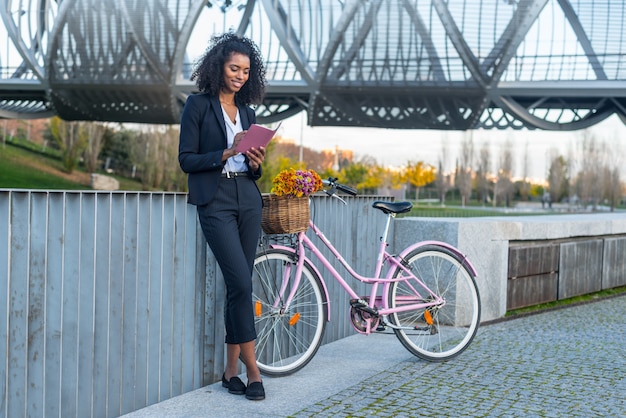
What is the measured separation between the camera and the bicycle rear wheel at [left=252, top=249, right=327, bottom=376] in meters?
4.89

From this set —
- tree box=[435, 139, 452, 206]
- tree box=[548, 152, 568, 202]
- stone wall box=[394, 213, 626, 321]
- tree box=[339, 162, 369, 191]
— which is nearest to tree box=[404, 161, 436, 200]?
tree box=[435, 139, 452, 206]

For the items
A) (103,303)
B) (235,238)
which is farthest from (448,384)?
(103,303)

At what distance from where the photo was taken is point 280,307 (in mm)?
4949

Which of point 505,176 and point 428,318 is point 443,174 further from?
point 428,318

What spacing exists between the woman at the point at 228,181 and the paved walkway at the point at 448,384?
0.29m

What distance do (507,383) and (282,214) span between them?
1679 mm

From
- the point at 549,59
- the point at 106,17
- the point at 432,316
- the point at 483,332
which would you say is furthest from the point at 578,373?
the point at 106,17

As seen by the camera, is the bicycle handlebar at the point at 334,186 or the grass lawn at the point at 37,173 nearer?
the bicycle handlebar at the point at 334,186

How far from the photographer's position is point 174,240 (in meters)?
4.51

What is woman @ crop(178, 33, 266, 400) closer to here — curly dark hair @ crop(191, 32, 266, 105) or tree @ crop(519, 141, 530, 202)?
curly dark hair @ crop(191, 32, 266, 105)

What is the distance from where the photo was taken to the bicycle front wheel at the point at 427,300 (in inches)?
211

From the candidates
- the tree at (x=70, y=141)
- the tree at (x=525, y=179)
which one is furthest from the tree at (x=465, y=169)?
the tree at (x=70, y=141)

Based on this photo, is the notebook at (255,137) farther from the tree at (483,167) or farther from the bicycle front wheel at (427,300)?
the tree at (483,167)

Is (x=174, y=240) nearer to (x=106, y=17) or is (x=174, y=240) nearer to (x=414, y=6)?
(x=414, y=6)
